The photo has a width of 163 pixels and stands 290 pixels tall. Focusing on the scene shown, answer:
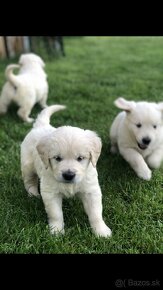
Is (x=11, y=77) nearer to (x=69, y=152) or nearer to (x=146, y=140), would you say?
(x=146, y=140)

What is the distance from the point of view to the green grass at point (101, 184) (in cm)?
348

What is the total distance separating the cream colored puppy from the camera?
336cm

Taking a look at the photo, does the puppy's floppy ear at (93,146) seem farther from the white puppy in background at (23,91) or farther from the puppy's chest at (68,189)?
the white puppy in background at (23,91)

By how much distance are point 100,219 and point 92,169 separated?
38 centimetres

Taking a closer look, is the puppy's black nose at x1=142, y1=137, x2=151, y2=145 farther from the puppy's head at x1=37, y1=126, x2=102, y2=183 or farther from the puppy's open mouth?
the puppy's head at x1=37, y1=126, x2=102, y2=183

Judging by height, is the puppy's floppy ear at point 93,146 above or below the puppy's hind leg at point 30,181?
above

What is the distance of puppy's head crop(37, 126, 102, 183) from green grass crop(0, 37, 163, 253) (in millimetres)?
485

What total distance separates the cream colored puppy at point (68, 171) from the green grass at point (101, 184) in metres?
0.12

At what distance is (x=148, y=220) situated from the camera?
382 cm

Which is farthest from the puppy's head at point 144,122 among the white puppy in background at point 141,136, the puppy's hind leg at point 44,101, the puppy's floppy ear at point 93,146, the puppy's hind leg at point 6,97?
the puppy's hind leg at point 44,101

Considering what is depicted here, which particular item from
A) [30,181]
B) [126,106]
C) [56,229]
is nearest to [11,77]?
[126,106]

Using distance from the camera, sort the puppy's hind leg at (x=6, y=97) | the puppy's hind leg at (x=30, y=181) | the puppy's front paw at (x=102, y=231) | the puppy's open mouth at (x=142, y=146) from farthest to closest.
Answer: the puppy's hind leg at (x=6, y=97) < the puppy's open mouth at (x=142, y=146) < the puppy's hind leg at (x=30, y=181) < the puppy's front paw at (x=102, y=231)

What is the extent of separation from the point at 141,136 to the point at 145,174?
37 cm
